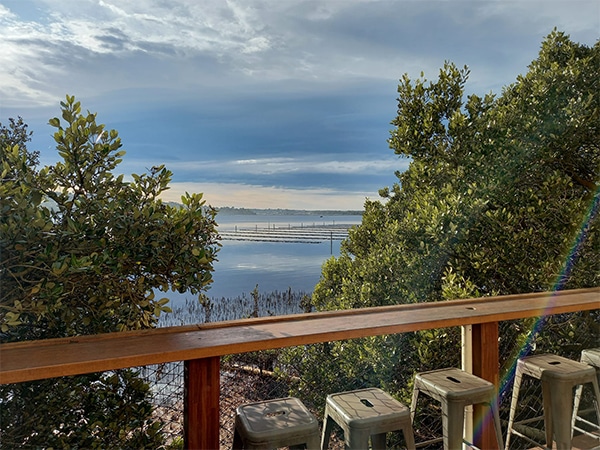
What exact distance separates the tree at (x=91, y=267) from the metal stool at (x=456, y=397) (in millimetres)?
Answer: 1128

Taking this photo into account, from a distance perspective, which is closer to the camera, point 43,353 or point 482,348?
point 43,353

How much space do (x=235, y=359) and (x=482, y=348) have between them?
531 centimetres

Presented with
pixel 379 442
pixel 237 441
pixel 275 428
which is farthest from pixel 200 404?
pixel 379 442

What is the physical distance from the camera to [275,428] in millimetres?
1257

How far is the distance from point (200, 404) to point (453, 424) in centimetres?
102

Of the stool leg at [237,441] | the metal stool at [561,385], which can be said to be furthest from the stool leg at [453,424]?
the stool leg at [237,441]

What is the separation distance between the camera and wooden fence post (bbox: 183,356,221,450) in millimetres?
1354

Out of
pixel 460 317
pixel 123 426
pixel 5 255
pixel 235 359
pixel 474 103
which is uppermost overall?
pixel 474 103

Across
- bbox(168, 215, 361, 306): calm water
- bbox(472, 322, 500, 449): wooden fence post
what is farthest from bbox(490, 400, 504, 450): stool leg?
bbox(168, 215, 361, 306): calm water

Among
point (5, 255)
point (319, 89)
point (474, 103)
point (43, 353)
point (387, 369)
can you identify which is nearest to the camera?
point (43, 353)

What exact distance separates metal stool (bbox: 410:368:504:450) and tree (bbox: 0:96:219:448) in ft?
3.70

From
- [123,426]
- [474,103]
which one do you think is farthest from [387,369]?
[474,103]

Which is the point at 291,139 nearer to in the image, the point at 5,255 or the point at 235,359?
the point at 235,359

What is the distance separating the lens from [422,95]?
4.16m
